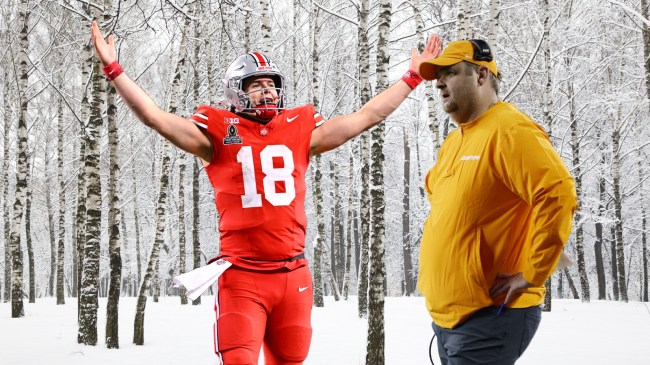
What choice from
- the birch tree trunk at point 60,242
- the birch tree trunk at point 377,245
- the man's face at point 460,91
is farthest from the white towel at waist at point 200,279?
the birch tree trunk at point 60,242

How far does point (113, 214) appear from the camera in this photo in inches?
384

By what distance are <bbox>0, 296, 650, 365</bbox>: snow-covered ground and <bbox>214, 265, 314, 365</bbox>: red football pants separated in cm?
401

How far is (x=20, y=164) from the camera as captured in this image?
14.8 metres

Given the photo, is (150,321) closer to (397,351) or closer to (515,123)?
(397,351)

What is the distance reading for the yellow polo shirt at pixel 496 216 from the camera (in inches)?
94.5

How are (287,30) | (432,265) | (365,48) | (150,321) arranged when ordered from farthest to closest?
(287,30) → (150,321) → (365,48) → (432,265)

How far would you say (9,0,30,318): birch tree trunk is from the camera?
1403 cm

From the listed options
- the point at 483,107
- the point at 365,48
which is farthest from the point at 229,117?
the point at 365,48

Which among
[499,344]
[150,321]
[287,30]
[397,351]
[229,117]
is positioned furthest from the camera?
[287,30]

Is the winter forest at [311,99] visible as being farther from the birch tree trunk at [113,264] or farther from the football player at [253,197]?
the football player at [253,197]

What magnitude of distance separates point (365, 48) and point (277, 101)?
8.27 metres

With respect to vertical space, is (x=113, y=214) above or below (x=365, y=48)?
below

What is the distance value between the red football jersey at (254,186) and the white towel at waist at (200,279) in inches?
4.7

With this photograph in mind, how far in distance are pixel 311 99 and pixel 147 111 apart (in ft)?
61.2
